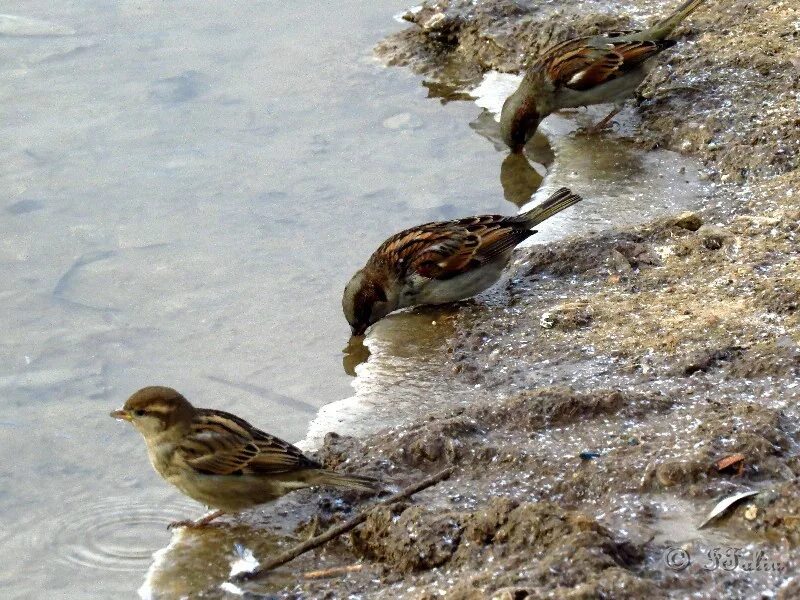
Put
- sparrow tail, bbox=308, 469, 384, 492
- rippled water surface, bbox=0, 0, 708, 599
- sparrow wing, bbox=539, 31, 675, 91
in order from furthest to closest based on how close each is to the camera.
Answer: sparrow wing, bbox=539, 31, 675, 91
rippled water surface, bbox=0, 0, 708, 599
sparrow tail, bbox=308, 469, 384, 492

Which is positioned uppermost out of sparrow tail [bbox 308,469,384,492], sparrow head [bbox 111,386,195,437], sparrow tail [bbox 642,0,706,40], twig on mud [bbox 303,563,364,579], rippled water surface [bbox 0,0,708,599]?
sparrow tail [bbox 642,0,706,40]

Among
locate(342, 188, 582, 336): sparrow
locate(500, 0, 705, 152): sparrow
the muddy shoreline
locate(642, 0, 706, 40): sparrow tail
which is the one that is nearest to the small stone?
the muddy shoreline

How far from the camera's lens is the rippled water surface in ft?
18.3

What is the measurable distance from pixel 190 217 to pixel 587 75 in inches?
116

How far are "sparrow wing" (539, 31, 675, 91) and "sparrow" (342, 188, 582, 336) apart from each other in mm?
1952

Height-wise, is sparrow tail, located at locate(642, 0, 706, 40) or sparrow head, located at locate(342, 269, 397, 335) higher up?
sparrow tail, located at locate(642, 0, 706, 40)

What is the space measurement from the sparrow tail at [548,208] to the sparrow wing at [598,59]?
1680mm

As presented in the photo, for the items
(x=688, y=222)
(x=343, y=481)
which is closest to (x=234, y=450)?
(x=343, y=481)

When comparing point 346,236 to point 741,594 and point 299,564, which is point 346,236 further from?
point 741,594

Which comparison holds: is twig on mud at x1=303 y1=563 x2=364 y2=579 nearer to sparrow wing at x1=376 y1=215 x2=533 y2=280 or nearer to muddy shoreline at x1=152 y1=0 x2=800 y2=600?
muddy shoreline at x1=152 y1=0 x2=800 y2=600

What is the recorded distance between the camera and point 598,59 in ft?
27.6

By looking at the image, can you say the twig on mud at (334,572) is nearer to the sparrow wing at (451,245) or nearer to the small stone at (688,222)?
the sparrow wing at (451,245)

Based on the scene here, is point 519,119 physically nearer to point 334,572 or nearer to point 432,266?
point 432,266

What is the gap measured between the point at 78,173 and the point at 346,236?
85.7 inches
